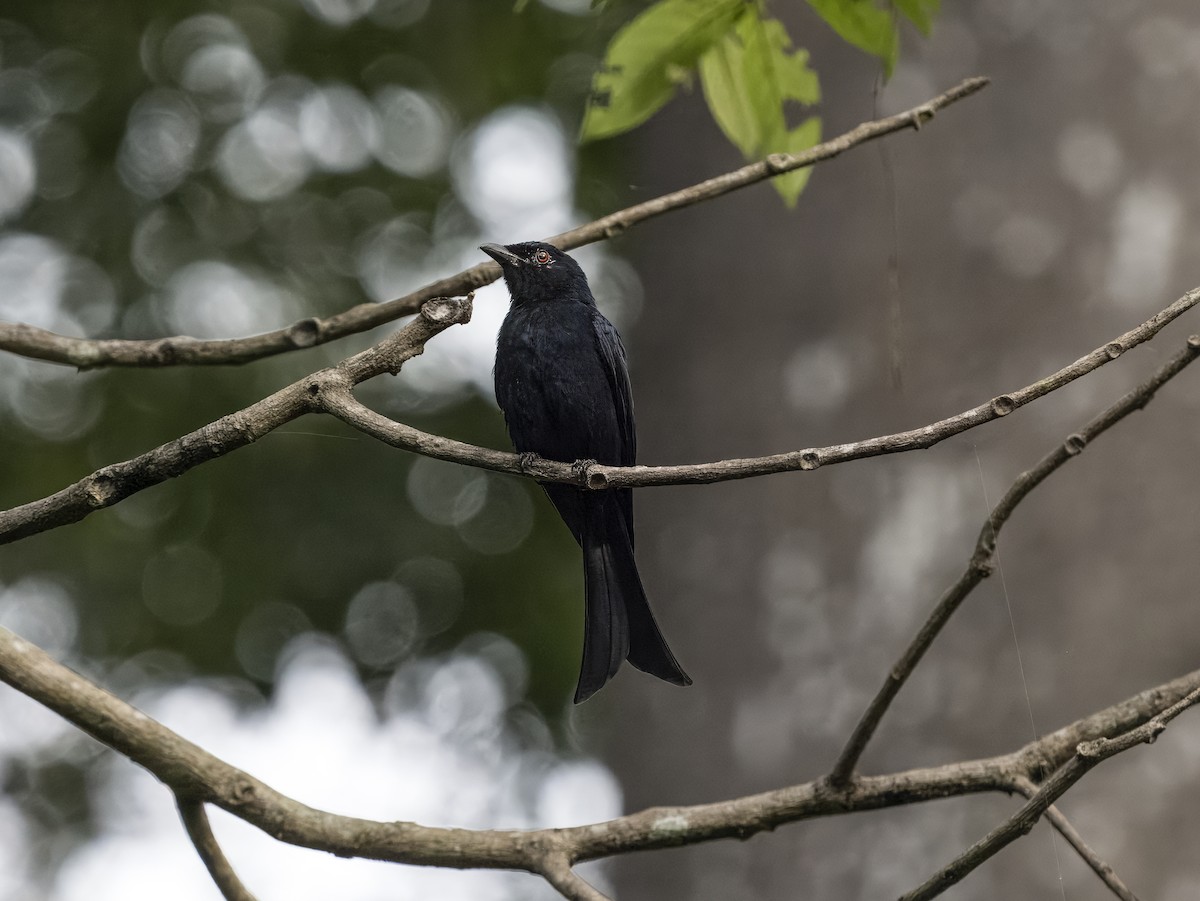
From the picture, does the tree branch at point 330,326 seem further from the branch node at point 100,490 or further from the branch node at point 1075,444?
the branch node at point 1075,444

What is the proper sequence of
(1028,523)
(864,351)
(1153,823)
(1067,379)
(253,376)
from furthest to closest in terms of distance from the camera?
(253,376) < (864,351) < (1028,523) < (1153,823) < (1067,379)

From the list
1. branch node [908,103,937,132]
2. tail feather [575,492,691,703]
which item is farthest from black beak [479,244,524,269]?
branch node [908,103,937,132]

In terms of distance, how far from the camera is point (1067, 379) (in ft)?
6.13

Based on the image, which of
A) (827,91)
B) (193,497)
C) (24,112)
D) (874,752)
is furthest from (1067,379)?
(24,112)

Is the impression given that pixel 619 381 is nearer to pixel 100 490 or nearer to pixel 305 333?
pixel 305 333

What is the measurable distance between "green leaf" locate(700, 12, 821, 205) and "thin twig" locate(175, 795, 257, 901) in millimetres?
1624

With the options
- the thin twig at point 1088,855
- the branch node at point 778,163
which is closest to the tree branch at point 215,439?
the branch node at point 778,163

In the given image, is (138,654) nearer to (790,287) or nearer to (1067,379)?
(790,287)

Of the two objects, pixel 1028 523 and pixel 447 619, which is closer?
pixel 1028 523

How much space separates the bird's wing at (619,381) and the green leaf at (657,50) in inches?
71.9

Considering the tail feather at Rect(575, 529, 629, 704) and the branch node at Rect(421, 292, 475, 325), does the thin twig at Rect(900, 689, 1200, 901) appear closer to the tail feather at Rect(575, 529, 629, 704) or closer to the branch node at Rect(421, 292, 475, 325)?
the tail feather at Rect(575, 529, 629, 704)

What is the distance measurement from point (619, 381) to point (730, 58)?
1.86m

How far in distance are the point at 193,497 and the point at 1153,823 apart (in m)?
5.14

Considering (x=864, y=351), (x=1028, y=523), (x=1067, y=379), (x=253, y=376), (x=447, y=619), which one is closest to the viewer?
(x=1067, y=379)
